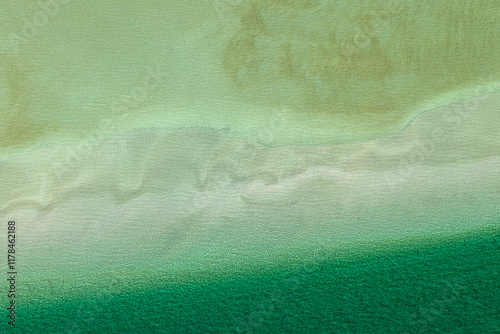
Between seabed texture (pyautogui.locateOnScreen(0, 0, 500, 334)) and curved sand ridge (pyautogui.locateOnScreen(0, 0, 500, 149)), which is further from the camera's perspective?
curved sand ridge (pyautogui.locateOnScreen(0, 0, 500, 149))

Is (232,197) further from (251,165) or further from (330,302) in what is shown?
(330,302)

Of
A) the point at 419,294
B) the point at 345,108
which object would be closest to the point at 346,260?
the point at 419,294

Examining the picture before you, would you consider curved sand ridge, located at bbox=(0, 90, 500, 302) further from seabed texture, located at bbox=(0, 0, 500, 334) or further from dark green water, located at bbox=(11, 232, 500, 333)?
dark green water, located at bbox=(11, 232, 500, 333)

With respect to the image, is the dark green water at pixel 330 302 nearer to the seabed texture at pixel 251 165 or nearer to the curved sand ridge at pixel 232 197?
the seabed texture at pixel 251 165

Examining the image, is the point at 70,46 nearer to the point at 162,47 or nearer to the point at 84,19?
the point at 84,19

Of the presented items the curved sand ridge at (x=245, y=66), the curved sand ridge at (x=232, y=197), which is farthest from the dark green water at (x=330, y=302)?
the curved sand ridge at (x=245, y=66)

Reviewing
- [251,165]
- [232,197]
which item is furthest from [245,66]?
[232,197]

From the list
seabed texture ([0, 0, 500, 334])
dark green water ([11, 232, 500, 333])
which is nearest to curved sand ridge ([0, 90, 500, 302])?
seabed texture ([0, 0, 500, 334])
